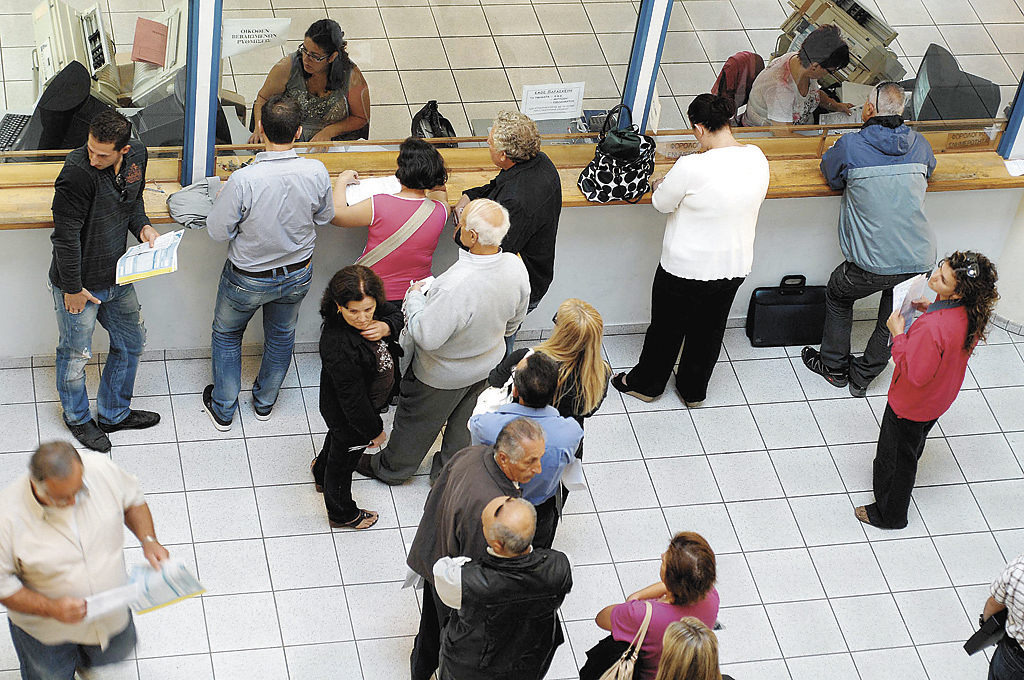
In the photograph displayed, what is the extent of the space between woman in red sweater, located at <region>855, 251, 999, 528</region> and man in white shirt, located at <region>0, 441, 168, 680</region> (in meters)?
2.98

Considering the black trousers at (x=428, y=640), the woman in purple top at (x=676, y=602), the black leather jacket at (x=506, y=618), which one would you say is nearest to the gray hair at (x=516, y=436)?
the black leather jacket at (x=506, y=618)

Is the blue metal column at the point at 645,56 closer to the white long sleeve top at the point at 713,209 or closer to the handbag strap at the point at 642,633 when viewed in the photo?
the white long sleeve top at the point at 713,209

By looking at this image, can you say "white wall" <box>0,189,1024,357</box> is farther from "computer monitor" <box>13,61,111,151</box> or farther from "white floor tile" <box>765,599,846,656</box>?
"white floor tile" <box>765,599,846,656</box>

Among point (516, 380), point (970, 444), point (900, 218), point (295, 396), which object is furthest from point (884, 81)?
point (295, 396)

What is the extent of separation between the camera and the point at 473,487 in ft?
11.5

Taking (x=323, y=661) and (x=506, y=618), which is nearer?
(x=506, y=618)

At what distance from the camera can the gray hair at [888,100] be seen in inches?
204

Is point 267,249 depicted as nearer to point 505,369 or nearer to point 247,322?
point 247,322

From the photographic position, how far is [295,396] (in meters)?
5.26

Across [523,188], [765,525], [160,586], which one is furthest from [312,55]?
[765,525]

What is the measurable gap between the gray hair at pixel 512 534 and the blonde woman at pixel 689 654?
48 centimetres

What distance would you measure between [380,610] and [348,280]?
1.38 m

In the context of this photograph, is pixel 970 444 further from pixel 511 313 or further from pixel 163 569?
pixel 163 569

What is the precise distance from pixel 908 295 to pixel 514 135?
1.84 metres
